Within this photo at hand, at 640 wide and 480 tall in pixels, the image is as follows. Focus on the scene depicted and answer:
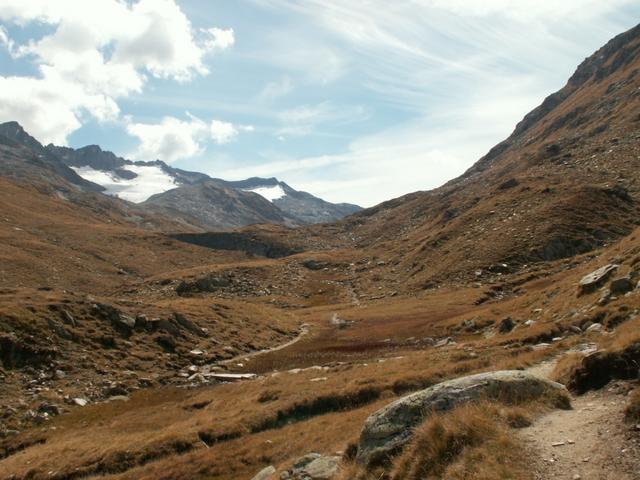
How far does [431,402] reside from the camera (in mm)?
13789

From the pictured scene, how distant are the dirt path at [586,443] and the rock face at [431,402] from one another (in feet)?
3.56

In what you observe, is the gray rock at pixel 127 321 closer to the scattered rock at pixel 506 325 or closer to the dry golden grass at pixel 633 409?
the scattered rock at pixel 506 325

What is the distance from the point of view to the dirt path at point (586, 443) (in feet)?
32.2

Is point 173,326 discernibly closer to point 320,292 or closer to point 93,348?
point 93,348

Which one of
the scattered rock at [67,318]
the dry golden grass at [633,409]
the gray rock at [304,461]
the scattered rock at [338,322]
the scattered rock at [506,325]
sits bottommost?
the scattered rock at [338,322]

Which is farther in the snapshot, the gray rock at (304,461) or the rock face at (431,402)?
the gray rock at (304,461)

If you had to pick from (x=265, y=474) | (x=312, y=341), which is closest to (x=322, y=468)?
(x=265, y=474)

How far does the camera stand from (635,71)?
573ft

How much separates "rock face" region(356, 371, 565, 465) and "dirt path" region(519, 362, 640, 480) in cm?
108

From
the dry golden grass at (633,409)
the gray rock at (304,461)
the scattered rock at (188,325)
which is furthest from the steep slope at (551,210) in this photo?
the dry golden grass at (633,409)

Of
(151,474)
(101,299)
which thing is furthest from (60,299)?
(151,474)

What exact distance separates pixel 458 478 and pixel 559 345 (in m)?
16.8

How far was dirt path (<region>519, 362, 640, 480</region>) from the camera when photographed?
387 inches

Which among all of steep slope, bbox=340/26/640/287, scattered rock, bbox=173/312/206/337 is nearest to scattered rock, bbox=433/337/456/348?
scattered rock, bbox=173/312/206/337
